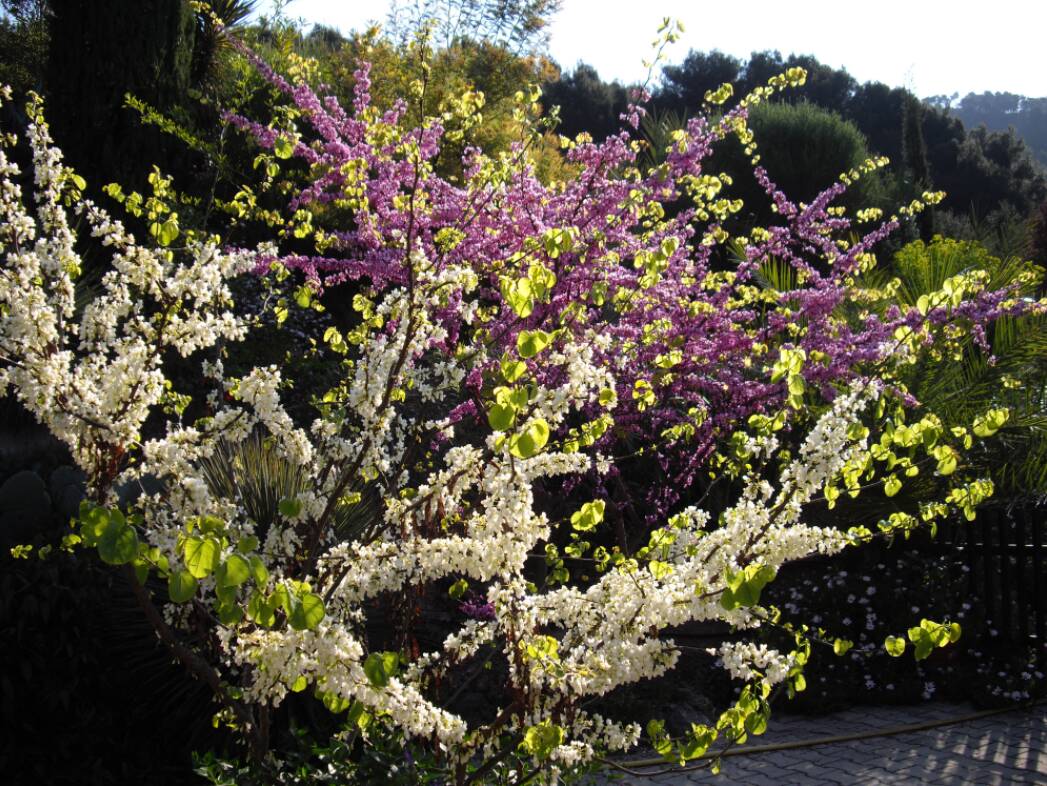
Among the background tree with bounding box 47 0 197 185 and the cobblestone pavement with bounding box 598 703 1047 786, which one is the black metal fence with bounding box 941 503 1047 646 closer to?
the cobblestone pavement with bounding box 598 703 1047 786

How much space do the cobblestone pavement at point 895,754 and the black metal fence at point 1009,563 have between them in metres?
0.59

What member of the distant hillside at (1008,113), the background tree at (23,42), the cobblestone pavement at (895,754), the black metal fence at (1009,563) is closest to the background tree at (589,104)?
the background tree at (23,42)

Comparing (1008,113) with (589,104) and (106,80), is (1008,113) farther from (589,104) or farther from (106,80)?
(106,80)

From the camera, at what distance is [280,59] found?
9867 mm

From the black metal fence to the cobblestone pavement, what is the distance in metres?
0.59

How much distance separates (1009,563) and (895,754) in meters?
1.89

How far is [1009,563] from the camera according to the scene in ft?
19.5

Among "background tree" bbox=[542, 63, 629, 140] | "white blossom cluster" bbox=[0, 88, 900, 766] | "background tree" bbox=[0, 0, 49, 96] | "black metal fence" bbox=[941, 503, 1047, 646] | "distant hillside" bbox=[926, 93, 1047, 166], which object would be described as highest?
"distant hillside" bbox=[926, 93, 1047, 166]

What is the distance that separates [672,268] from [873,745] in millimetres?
2687

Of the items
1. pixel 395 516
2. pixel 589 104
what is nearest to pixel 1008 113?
pixel 589 104

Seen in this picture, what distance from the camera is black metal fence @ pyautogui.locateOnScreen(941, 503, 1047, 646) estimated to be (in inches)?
232

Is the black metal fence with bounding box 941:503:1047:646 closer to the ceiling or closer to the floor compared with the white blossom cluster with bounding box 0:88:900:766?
closer to the floor

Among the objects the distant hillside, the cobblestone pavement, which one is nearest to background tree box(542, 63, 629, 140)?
the cobblestone pavement

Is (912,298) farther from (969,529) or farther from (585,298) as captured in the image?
(585,298)
